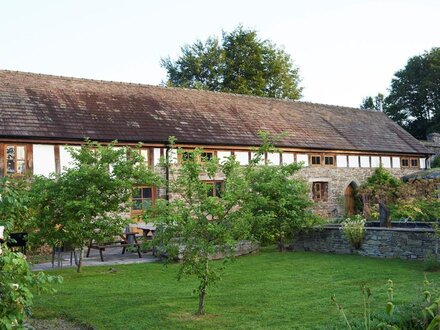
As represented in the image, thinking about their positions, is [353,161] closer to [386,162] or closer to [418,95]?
[386,162]

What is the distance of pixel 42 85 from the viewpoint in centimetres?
2098

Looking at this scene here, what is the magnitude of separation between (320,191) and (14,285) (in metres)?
22.9

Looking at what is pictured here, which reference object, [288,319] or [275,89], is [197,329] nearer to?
[288,319]

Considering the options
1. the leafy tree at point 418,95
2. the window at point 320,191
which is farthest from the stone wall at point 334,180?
the leafy tree at point 418,95

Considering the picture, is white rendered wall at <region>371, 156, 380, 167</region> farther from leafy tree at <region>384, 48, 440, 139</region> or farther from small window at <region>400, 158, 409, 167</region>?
leafy tree at <region>384, 48, 440, 139</region>

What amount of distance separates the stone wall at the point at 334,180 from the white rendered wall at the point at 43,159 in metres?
11.9

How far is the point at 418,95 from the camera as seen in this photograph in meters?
48.7

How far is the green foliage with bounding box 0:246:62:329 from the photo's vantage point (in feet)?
13.1

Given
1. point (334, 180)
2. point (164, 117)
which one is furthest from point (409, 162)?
point (164, 117)

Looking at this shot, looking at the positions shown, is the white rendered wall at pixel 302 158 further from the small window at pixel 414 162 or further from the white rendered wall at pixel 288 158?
the small window at pixel 414 162

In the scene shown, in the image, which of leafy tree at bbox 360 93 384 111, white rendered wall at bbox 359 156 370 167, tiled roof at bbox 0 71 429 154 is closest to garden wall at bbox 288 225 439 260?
tiled roof at bbox 0 71 429 154

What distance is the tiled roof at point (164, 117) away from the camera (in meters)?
18.9

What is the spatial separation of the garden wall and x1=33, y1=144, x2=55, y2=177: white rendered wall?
9.06m

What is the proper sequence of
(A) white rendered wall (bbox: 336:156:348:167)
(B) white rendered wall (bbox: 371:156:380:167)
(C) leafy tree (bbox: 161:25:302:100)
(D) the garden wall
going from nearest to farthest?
1. (D) the garden wall
2. (A) white rendered wall (bbox: 336:156:348:167)
3. (B) white rendered wall (bbox: 371:156:380:167)
4. (C) leafy tree (bbox: 161:25:302:100)
